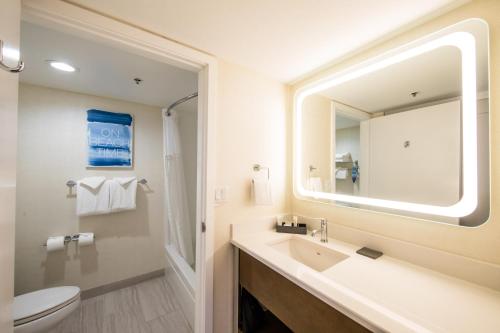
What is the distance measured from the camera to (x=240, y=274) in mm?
1323

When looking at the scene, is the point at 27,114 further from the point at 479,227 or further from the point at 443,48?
the point at 479,227

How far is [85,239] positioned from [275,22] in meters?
2.46

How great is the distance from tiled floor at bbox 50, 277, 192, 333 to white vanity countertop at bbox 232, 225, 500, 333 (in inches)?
52.9

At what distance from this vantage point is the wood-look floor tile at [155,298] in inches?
71.4

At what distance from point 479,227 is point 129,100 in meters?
2.88

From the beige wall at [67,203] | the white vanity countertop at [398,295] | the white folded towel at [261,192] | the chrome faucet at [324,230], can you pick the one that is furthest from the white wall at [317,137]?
the beige wall at [67,203]

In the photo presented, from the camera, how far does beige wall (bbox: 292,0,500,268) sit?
30.9 inches

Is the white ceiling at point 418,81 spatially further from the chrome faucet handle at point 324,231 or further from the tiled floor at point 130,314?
the tiled floor at point 130,314

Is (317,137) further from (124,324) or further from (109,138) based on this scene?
(124,324)

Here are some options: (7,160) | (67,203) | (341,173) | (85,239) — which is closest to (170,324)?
(85,239)

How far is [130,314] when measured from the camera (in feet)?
5.86

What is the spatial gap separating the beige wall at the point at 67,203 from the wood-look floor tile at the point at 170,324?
0.74 m

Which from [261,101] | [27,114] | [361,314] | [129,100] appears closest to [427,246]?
[361,314]

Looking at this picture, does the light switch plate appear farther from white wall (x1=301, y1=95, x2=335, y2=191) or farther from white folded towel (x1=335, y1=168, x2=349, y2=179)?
white folded towel (x1=335, y1=168, x2=349, y2=179)
